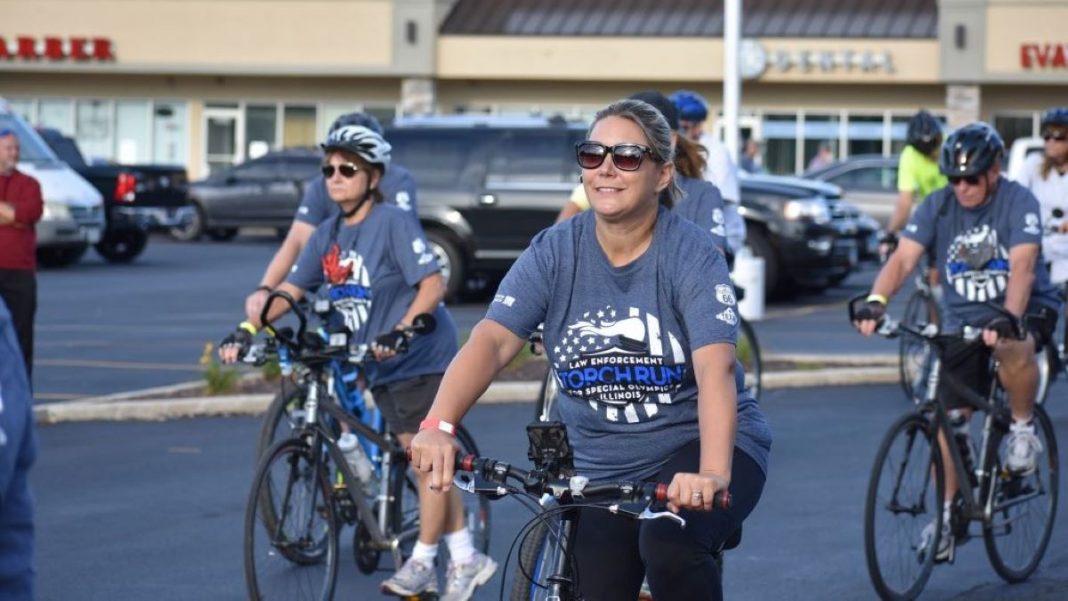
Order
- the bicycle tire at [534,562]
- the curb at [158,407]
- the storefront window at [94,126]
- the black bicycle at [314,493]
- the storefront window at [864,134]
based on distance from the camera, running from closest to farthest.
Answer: the bicycle tire at [534,562]
the black bicycle at [314,493]
the curb at [158,407]
the storefront window at [864,134]
the storefront window at [94,126]

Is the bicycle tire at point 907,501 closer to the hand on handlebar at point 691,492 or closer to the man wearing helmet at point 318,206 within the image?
the man wearing helmet at point 318,206

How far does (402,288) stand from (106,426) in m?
5.31

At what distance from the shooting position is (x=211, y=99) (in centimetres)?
5047

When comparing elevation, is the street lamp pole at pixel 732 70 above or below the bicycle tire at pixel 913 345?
above

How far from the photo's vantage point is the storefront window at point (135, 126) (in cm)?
5072

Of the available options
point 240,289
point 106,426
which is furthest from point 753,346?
point 240,289

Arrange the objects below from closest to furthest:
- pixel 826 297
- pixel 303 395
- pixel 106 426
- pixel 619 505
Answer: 1. pixel 619 505
2. pixel 303 395
3. pixel 106 426
4. pixel 826 297

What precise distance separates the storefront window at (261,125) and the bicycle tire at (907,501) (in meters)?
43.4

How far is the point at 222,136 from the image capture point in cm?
5056

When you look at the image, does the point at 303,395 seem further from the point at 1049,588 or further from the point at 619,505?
the point at 619,505

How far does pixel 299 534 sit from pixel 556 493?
118 inches

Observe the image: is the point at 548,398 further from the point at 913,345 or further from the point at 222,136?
the point at 222,136

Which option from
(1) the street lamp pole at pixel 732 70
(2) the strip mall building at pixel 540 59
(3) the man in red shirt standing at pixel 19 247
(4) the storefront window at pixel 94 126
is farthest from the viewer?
(4) the storefront window at pixel 94 126

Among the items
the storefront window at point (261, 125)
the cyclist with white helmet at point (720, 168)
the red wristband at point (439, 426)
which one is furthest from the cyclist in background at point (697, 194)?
the storefront window at point (261, 125)
